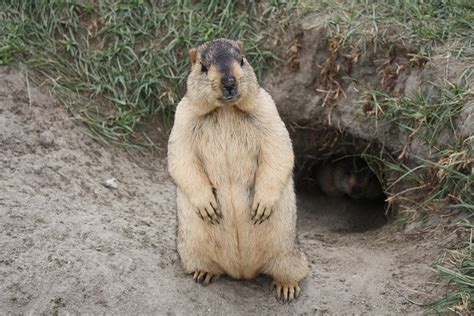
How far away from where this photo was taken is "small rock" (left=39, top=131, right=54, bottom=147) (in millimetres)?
6586

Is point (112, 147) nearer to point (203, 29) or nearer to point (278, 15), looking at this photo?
point (203, 29)

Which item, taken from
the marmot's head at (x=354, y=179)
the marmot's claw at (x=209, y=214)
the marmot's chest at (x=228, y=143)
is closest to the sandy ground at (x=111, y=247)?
the marmot's claw at (x=209, y=214)

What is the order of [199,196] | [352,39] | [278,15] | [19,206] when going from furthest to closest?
[278,15]
[352,39]
[19,206]
[199,196]

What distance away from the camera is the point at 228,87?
488 cm

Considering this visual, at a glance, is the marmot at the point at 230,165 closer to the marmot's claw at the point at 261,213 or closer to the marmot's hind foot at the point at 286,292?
the marmot's claw at the point at 261,213

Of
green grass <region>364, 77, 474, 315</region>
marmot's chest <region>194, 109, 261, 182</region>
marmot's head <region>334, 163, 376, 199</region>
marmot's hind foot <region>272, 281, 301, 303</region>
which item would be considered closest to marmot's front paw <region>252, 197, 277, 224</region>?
marmot's chest <region>194, 109, 261, 182</region>

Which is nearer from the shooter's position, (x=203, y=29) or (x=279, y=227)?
(x=279, y=227)

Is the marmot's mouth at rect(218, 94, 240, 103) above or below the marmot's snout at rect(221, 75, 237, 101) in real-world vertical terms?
below

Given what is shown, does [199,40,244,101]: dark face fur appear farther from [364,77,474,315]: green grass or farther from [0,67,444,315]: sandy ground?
[364,77,474,315]: green grass

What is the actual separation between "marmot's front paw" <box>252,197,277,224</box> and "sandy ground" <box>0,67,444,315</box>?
2.38 feet

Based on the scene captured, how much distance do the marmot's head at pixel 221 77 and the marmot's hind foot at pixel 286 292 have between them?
150 centimetres

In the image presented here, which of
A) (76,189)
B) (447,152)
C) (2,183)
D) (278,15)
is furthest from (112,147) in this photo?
(447,152)

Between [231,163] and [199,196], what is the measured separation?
0.33 meters

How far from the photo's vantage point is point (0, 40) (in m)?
7.29
